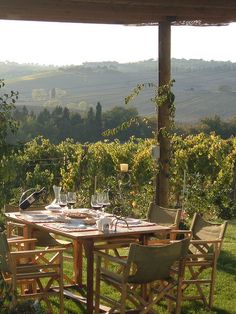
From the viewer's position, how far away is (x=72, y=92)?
1470 inches

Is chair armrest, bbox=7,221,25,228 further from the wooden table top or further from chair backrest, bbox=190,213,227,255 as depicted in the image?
chair backrest, bbox=190,213,227,255

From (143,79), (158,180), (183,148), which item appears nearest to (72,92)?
(143,79)

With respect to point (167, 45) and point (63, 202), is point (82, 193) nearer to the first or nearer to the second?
point (167, 45)

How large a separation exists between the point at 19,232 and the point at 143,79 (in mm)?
29773

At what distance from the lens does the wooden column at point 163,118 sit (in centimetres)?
778

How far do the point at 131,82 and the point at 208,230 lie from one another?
31.2m

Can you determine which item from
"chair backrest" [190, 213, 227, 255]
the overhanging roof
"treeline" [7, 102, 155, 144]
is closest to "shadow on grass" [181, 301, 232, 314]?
"chair backrest" [190, 213, 227, 255]

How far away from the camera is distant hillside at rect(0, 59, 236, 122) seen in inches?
1417

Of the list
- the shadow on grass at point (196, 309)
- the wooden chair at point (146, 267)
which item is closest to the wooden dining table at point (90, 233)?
the wooden chair at point (146, 267)

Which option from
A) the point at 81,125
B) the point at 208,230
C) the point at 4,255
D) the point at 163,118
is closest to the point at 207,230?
the point at 208,230

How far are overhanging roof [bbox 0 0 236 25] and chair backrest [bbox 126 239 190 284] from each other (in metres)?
2.81

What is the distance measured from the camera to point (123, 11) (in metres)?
7.08

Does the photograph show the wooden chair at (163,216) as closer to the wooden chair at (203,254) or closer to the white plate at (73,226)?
the wooden chair at (203,254)

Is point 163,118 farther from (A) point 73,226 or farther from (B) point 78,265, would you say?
(A) point 73,226
